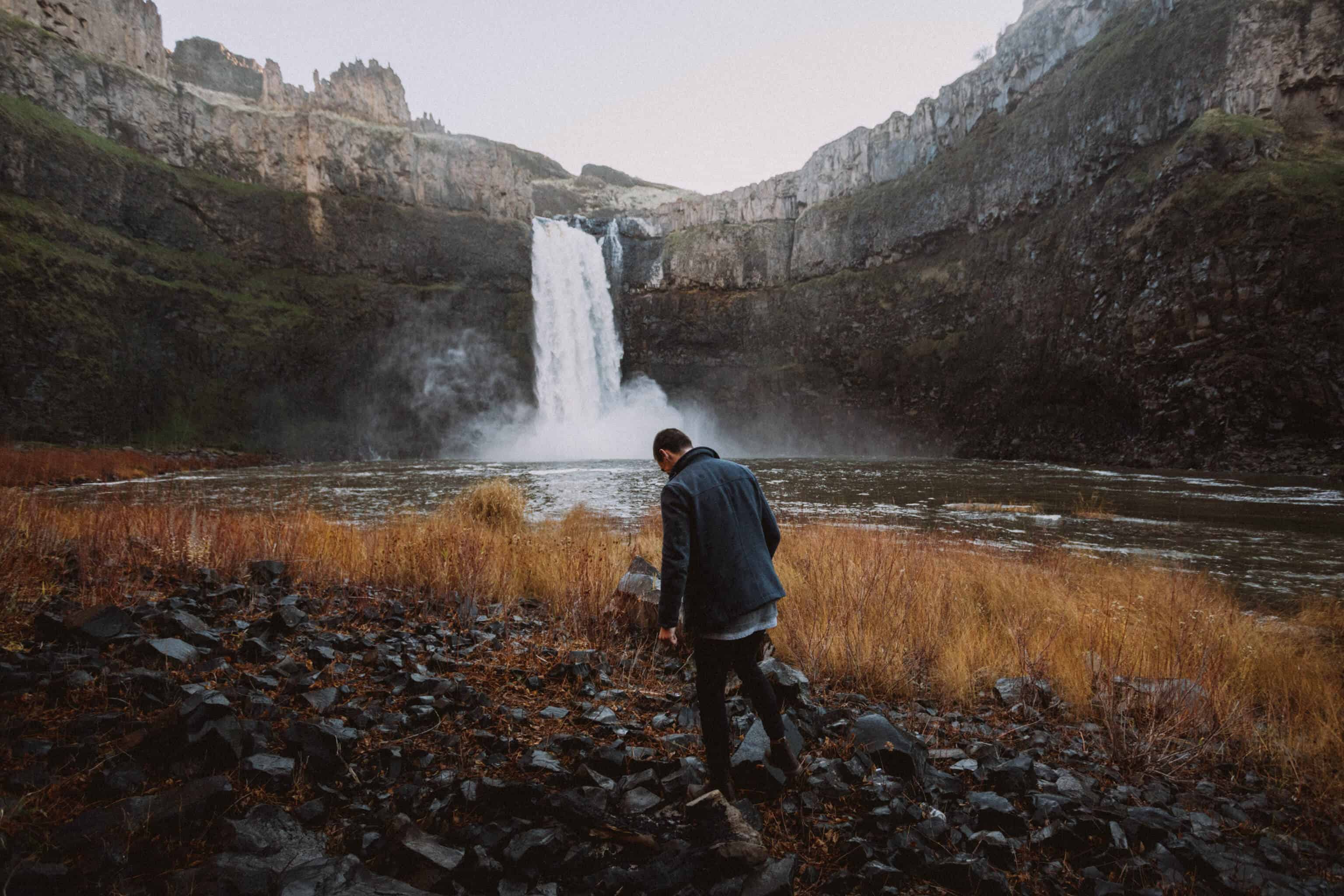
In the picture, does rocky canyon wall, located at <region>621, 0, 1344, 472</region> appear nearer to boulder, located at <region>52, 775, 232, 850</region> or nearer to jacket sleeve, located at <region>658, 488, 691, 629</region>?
jacket sleeve, located at <region>658, 488, 691, 629</region>

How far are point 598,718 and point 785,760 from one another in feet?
3.82

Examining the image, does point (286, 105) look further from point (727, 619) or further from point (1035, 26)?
point (727, 619)

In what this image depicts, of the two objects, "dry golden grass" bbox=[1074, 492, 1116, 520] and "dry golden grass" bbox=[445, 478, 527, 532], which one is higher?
"dry golden grass" bbox=[445, 478, 527, 532]

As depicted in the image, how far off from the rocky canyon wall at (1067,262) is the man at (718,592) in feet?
98.0

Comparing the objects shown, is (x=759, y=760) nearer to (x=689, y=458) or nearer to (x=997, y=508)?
(x=689, y=458)

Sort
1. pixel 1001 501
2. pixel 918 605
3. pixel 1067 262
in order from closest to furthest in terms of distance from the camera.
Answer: pixel 918 605 → pixel 1001 501 → pixel 1067 262

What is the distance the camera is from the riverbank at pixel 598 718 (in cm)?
245

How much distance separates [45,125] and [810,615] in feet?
193

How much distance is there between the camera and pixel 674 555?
315 cm

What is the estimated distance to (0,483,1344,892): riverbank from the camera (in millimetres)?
2445

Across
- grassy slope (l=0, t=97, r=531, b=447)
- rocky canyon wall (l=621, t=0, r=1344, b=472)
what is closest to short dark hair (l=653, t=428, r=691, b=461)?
rocky canyon wall (l=621, t=0, r=1344, b=472)

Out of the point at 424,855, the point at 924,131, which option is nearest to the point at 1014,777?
the point at 424,855

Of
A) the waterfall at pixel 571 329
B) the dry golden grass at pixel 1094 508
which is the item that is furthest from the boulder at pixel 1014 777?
the waterfall at pixel 571 329

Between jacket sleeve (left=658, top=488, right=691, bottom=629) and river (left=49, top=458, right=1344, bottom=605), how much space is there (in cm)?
853
